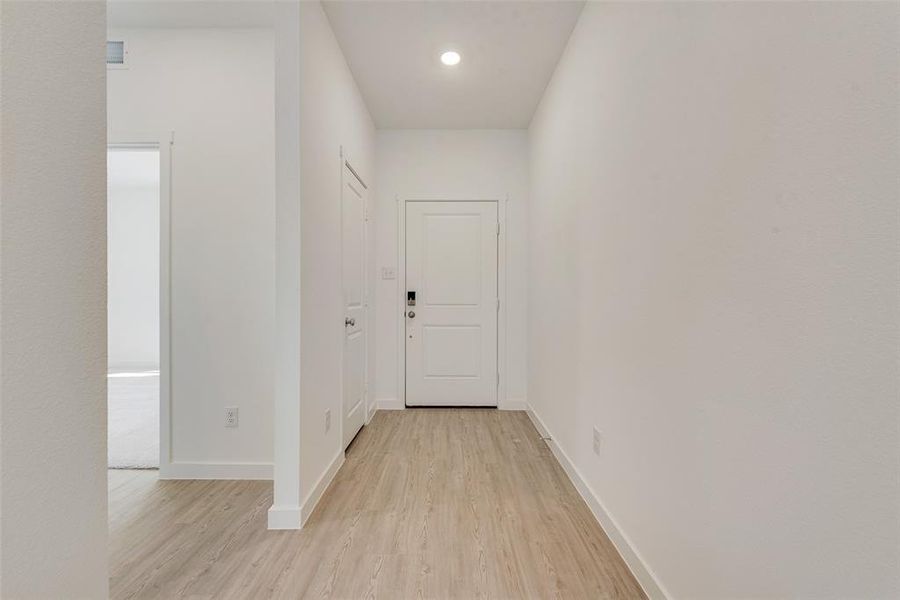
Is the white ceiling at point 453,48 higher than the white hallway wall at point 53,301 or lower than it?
higher

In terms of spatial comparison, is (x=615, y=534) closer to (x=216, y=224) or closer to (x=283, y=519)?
(x=283, y=519)

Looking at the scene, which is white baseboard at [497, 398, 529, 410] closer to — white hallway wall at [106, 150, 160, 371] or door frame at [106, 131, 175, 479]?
door frame at [106, 131, 175, 479]

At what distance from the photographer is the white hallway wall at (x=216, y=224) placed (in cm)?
262

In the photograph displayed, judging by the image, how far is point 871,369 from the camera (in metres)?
0.75

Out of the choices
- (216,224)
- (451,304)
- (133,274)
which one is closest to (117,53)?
(216,224)

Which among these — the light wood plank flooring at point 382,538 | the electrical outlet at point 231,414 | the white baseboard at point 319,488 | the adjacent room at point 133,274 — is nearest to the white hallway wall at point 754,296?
the light wood plank flooring at point 382,538

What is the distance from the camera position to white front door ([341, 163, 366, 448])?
3084 millimetres

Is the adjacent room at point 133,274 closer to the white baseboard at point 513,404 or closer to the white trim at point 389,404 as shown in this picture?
Result: the white trim at point 389,404

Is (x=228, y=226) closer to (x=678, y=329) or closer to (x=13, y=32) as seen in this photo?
(x=13, y=32)

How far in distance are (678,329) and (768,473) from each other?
19.8 inches

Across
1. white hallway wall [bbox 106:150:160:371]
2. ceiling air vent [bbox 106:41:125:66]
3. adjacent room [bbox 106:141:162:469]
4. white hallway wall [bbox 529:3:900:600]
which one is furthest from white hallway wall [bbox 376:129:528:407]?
white hallway wall [bbox 106:150:160:371]

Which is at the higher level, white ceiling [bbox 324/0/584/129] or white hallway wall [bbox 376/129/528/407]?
white ceiling [bbox 324/0/584/129]

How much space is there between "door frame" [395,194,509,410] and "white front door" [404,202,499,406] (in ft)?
0.13

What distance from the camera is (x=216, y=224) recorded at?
262 cm
